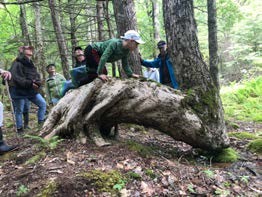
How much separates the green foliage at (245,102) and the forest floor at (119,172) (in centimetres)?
520

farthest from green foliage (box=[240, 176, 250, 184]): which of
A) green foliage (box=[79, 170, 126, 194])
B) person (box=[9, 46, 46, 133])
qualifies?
person (box=[9, 46, 46, 133])

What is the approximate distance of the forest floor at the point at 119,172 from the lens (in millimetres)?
3707

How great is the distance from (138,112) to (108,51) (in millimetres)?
1305

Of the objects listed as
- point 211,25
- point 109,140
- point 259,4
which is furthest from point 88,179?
point 259,4

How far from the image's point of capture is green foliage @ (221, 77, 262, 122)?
10.5m

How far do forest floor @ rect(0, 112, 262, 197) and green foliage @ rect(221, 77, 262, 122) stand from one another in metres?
5.20

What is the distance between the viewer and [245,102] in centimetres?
1234

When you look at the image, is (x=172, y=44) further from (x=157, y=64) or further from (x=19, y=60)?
(x=19, y=60)

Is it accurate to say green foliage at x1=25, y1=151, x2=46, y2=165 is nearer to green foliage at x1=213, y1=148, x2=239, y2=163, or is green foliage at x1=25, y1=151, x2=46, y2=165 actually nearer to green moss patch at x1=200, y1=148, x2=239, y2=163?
green moss patch at x1=200, y1=148, x2=239, y2=163

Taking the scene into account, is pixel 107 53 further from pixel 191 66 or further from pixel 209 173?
pixel 209 173

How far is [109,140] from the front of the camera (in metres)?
5.52

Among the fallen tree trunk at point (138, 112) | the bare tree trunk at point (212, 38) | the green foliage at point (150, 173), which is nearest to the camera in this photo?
the green foliage at point (150, 173)

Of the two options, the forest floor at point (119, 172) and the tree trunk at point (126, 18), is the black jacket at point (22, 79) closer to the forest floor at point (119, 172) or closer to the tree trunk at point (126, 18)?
the forest floor at point (119, 172)

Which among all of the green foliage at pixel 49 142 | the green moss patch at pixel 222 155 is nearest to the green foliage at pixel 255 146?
the green moss patch at pixel 222 155
